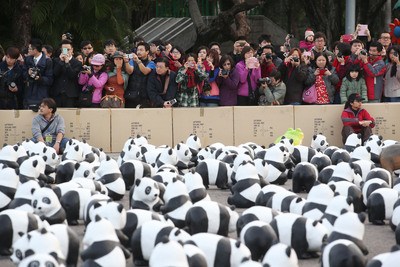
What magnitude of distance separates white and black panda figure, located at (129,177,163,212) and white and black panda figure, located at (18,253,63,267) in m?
2.94

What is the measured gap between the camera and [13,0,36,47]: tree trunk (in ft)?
72.4

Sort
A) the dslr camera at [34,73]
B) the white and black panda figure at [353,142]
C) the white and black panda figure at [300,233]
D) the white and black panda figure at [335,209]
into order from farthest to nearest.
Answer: the dslr camera at [34,73]
the white and black panda figure at [353,142]
the white and black panda figure at [335,209]
the white and black panda figure at [300,233]

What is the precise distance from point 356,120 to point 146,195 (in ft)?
24.7

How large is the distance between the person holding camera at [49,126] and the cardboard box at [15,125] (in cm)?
49

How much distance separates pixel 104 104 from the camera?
1747cm

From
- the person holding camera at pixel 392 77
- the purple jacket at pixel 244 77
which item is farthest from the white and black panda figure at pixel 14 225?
the person holding camera at pixel 392 77

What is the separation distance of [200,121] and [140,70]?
1390 millimetres

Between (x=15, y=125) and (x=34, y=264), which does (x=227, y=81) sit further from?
(x=34, y=264)

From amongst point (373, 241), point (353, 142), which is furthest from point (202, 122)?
point (373, 241)

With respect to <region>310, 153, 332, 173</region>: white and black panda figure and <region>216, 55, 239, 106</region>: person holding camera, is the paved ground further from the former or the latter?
<region>216, 55, 239, 106</region>: person holding camera

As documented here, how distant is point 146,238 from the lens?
8.57m

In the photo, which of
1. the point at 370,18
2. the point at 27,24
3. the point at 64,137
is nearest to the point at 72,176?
the point at 64,137

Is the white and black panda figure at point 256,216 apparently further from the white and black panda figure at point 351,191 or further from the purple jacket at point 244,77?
the purple jacket at point 244,77

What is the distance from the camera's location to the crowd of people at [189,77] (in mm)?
17141
